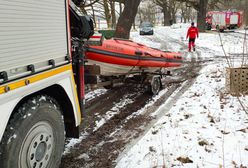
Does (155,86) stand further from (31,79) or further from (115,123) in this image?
(31,79)

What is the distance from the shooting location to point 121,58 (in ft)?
22.1

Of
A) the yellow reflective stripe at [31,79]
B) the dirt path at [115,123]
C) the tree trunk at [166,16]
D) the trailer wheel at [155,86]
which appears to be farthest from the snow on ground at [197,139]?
the tree trunk at [166,16]

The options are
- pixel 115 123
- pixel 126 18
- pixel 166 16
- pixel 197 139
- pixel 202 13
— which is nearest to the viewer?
pixel 197 139

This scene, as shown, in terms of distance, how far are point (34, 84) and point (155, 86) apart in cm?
539

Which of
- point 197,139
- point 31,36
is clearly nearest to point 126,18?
point 197,139

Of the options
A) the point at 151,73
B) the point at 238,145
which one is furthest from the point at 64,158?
the point at 151,73

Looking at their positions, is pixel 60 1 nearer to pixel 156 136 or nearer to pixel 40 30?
pixel 40 30

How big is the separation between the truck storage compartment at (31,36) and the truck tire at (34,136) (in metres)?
0.40

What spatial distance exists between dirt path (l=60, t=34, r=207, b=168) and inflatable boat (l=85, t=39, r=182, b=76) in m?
0.73

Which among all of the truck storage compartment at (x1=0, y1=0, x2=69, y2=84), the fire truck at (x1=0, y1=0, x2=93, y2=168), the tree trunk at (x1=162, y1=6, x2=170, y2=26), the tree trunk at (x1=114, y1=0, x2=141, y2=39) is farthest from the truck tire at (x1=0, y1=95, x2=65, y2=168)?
the tree trunk at (x1=162, y1=6, x2=170, y2=26)

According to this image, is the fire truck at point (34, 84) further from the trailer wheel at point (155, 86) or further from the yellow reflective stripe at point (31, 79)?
the trailer wheel at point (155, 86)

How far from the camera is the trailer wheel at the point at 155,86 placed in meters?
7.80

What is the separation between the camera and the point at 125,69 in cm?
714

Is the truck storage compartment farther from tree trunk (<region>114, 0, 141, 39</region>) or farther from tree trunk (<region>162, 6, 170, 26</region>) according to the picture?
tree trunk (<region>162, 6, 170, 26</region>)
